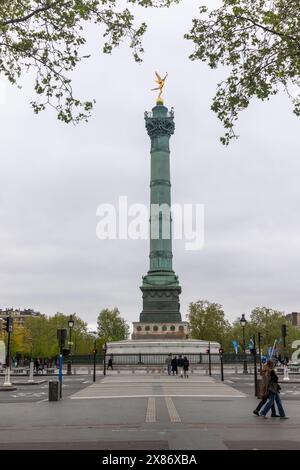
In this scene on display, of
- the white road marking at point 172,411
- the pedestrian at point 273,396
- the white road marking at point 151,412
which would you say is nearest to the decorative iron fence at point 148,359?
the white road marking at point 172,411

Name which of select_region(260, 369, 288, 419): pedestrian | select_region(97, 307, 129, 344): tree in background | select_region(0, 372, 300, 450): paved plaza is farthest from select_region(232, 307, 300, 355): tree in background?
select_region(260, 369, 288, 419): pedestrian

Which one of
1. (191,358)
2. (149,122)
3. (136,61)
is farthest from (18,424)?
(149,122)

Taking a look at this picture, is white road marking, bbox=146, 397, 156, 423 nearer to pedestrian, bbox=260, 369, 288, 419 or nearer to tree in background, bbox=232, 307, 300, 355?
pedestrian, bbox=260, 369, 288, 419

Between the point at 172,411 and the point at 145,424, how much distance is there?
360cm

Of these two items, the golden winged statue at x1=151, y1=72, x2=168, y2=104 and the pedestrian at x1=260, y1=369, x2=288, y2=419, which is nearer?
the pedestrian at x1=260, y1=369, x2=288, y2=419

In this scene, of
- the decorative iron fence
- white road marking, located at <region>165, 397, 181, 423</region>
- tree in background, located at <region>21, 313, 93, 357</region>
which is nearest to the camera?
white road marking, located at <region>165, 397, 181, 423</region>

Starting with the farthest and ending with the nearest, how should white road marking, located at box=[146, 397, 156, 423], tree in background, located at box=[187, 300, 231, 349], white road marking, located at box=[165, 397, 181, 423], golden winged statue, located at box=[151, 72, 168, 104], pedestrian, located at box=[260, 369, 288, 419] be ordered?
tree in background, located at box=[187, 300, 231, 349] → golden winged statue, located at box=[151, 72, 168, 104] → pedestrian, located at box=[260, 369, 288, 419] → white road marking, located at box=[165, 397, 181, 423] → white road marking, located at box=[146, 397, 156, 423]

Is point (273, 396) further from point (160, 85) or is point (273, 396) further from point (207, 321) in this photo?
point (207, 321)

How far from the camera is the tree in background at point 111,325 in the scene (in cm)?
12925

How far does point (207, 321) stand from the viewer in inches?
4301

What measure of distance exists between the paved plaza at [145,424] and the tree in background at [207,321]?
8462 cm

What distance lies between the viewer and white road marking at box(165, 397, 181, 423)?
16.1 m
